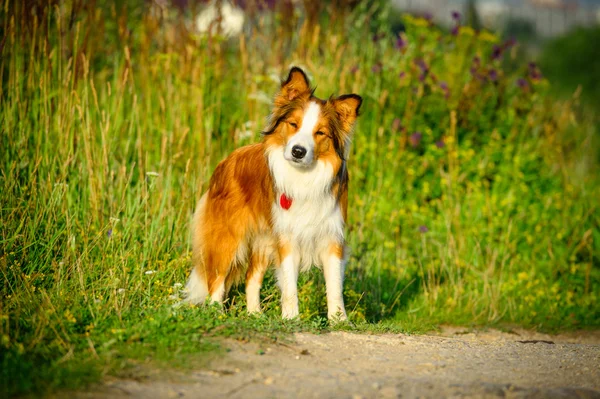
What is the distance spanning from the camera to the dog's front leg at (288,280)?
5.17 m

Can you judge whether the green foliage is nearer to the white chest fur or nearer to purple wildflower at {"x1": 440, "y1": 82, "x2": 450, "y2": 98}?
purple wildflower at {"x1": 440, "y1": 82, "x2": 450, "y2": 98}

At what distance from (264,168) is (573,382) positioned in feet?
8.24

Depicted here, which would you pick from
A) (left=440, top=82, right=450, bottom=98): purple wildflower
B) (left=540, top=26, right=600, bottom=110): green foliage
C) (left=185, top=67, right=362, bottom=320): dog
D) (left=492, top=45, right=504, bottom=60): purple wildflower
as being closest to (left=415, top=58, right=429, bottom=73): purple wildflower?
(left=440, top=82, right=450, bottom=98): purple wildflower

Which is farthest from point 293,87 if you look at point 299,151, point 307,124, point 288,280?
point 288,280

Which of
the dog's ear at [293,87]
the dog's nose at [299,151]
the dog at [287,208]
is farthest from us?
the dog's ear at [293,87]

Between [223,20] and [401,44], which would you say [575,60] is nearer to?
[401,44]

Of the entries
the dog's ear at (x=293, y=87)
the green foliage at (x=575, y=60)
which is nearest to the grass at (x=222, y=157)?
the dog's ear at (x=293, y=87)

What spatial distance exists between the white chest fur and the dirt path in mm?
803

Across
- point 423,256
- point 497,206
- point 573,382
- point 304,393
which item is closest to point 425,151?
point 497,206

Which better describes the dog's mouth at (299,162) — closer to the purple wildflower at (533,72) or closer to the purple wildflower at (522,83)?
the purple wildflower at (522,83)

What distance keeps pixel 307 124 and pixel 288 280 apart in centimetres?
106

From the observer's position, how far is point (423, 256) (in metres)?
7.17

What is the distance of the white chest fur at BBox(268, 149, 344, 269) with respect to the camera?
516 centimetres

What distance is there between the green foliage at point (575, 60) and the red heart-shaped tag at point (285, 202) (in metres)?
17.1
